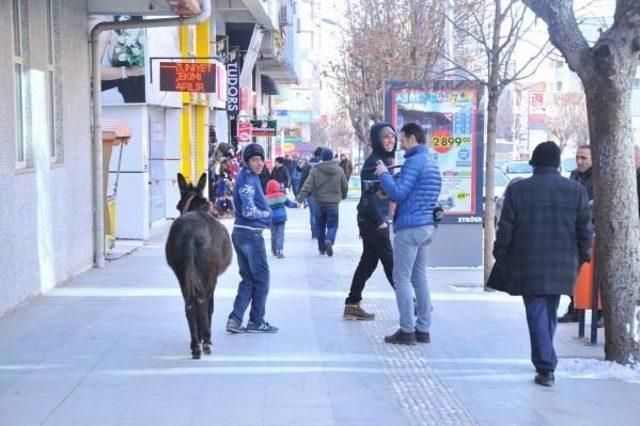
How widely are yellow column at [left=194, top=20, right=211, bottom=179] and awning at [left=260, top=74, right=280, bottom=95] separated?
73.9 feet

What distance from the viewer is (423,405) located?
6.68 m

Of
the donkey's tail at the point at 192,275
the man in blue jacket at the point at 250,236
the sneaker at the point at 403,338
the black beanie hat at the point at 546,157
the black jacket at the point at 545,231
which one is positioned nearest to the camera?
the black jacket at the point at 545,231

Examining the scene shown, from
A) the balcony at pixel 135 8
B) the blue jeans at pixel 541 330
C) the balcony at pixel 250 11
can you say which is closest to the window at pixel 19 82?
the balcony at pixel 135 8

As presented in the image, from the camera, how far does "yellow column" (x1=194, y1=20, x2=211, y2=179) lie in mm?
26219

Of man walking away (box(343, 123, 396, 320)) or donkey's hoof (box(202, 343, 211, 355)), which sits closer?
donkey's hoof (box(202, 343, 211, 355))

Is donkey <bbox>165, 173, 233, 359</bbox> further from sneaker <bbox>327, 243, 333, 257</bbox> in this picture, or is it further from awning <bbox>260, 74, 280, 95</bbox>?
awning <bbox>260, 74, 280, 95</bbox>

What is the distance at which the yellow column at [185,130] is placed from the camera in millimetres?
23672

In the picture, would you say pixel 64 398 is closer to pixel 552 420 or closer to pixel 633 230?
pixel 552 420

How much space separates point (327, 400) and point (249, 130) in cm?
2796

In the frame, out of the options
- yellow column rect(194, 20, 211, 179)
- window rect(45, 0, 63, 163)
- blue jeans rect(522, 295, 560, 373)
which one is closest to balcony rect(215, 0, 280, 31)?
yellow column rect(194, 20, 211, 179)

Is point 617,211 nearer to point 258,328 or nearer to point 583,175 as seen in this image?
point 583,175

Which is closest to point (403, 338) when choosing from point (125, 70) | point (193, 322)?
point (193, 322)

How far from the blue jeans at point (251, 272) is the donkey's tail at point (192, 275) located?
1187 millimetres

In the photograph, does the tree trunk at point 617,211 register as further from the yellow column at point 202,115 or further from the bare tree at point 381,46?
the yellow column at point 202,115
